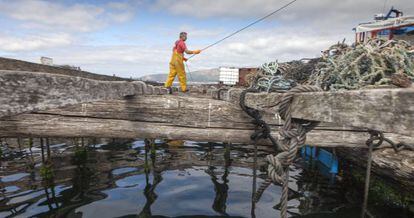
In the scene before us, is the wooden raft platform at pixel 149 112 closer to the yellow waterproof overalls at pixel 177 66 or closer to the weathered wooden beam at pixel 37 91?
the weathered wooden beam at pixel 37 91

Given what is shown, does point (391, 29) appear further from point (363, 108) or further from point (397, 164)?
point (363, 108)

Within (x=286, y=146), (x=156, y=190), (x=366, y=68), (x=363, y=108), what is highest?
(x=366, y=68)

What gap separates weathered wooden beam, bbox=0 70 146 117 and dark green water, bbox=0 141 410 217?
4.39 meters

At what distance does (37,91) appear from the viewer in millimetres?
1827

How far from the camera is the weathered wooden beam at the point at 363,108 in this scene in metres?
1.32

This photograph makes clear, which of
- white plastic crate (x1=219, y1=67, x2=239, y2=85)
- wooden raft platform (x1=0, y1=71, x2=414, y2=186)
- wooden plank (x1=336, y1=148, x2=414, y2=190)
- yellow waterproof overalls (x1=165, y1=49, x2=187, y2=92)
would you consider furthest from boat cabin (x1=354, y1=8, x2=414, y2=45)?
wooden raft platform (x1=0, y1=71, x2=414, y2=186)

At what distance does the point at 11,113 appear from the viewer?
1694 mm

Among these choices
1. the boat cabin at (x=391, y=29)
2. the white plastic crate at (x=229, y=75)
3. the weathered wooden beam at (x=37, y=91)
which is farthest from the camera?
the white plastic crate at (x=229, y=75)

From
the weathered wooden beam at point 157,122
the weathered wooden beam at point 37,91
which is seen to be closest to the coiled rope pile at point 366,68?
the weathered wooden beam at point 157,122

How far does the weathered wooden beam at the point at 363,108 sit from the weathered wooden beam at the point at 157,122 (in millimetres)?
2019

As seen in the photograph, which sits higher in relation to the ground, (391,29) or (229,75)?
(391,29)

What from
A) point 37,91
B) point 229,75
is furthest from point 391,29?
point 37,91

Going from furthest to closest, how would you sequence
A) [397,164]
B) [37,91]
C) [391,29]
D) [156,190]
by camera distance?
[391,29] → [156,190] → [397,164] → [37,91]

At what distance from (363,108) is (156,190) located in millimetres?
7105
